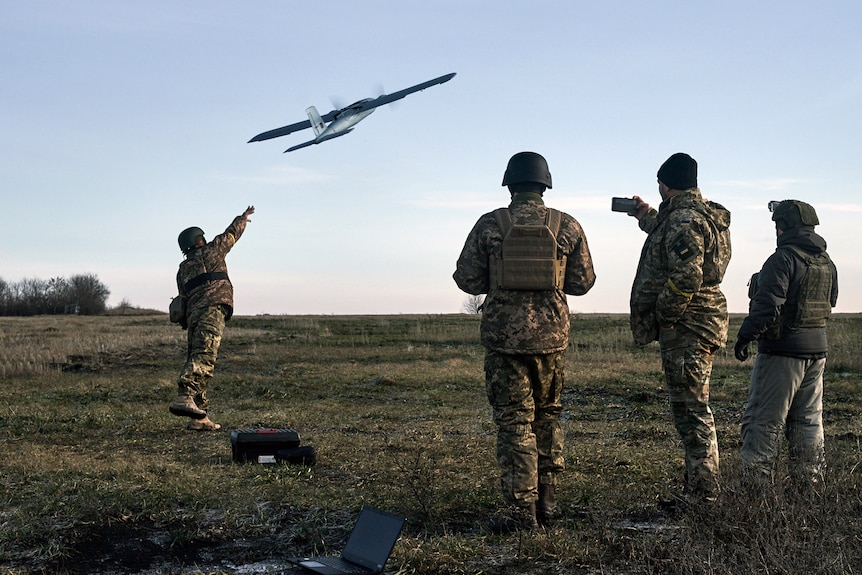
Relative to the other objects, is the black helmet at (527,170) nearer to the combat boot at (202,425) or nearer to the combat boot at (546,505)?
the combat boot at (546,505)

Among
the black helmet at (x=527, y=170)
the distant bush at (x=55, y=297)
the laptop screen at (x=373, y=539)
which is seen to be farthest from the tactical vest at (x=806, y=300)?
the distant bush at (x=55, y=297)

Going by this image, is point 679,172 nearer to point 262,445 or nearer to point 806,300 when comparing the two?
point 806,300

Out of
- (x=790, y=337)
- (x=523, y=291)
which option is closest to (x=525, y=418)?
(x=523, y=291)

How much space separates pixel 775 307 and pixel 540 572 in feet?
9.53

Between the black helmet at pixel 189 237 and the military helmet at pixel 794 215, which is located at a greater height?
the black helmet at pixel 189 237

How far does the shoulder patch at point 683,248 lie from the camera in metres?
5.47

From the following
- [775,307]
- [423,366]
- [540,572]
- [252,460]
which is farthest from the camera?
[423,366]

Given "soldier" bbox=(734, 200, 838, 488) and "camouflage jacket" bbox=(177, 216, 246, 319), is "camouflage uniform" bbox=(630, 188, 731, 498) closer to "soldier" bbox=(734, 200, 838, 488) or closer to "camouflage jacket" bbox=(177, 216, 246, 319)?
"soldier" bbox=(734, 200, 838, 488)

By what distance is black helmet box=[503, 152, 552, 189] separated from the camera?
224 inches

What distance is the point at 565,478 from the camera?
689cm

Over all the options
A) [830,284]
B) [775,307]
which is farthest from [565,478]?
[830,284]

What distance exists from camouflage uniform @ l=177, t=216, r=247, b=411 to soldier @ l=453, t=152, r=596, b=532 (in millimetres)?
5937

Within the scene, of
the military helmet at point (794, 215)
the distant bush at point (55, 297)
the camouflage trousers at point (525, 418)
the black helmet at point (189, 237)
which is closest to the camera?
the camouflage trousers at point (525, 418)

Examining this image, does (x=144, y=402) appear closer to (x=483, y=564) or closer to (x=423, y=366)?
(x=423, y=366)
